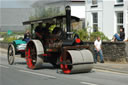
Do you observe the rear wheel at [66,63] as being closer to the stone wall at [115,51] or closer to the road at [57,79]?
the road at [57,79]

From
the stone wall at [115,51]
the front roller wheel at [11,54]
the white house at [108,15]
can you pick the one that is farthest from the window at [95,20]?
the front roller wheel at [11,54]

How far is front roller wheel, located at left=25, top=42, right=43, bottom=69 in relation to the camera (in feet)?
49.0

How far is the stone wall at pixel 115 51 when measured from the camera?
57.3 ft

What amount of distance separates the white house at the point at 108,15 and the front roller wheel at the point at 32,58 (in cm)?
1099

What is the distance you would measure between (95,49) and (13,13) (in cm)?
566

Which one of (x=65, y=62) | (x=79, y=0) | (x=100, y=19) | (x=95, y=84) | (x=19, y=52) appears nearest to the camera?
(x=95, y=84)

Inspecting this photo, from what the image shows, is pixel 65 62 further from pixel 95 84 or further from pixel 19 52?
pixel 19 52

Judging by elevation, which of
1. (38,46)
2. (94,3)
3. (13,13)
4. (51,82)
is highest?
(94,3)

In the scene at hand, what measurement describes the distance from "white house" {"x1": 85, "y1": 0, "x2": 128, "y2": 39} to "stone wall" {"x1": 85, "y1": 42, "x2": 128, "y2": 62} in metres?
6.60

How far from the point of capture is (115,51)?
17938 mm

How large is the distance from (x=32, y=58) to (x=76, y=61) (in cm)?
331

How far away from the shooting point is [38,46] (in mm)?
14867

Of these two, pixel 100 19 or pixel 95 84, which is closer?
pixel 95 84

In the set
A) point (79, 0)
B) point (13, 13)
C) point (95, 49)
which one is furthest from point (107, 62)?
point (79, 0)
